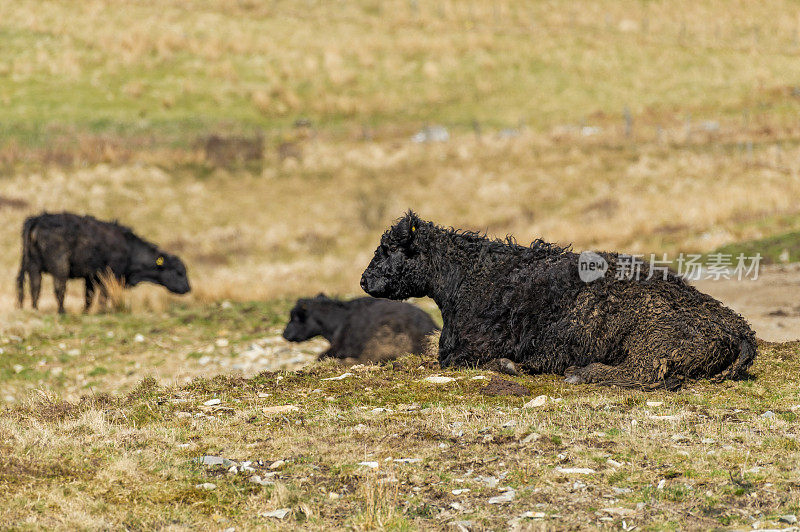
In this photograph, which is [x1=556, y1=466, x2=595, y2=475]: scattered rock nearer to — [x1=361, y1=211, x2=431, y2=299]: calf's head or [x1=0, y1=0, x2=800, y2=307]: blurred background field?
[x1=361, y1=211, x2=431, y2=299]: calf's head

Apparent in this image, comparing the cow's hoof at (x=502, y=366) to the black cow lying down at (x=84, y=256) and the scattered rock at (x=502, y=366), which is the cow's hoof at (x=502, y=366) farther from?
the black cow lying down at (x=84, y=256)

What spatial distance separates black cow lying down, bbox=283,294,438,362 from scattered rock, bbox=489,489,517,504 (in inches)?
334

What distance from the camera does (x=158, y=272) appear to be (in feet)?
85.2

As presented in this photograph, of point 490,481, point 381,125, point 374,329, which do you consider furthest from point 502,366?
point 381,125

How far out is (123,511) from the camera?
6.70 metres

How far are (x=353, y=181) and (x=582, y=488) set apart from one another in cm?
3883

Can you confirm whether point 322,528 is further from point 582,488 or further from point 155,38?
point 155,38

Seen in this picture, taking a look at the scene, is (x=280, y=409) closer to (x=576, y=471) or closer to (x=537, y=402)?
Result: (x=537, y=402)

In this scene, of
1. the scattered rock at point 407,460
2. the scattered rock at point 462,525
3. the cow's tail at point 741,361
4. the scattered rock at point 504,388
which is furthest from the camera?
the cow's tail at point 741,361

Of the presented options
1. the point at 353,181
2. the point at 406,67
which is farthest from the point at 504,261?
the point at 406,67

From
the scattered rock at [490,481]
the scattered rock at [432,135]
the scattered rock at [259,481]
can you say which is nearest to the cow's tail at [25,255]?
the scattered rock at [259,481]

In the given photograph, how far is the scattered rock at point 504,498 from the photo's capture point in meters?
Answer: 6.66

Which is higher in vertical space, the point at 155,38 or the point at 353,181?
the point at 155,38

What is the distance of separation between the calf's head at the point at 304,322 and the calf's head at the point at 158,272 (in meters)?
8.20
